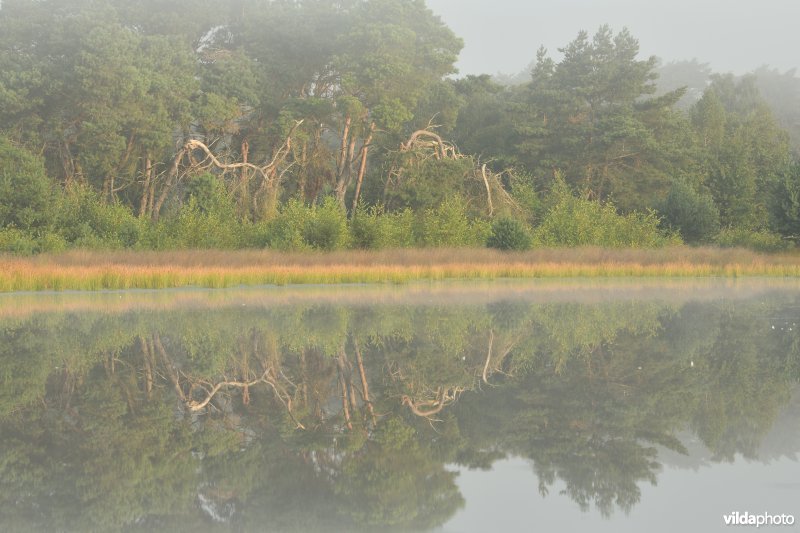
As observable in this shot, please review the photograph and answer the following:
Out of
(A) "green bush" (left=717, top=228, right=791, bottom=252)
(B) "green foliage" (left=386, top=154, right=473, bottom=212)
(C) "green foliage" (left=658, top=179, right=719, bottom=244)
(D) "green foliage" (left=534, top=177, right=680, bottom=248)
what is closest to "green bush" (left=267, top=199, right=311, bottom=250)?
(B) "green foliage" (left=386, top=154, right=473, bottom=212)

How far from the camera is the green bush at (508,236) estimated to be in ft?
130

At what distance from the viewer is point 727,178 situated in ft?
190

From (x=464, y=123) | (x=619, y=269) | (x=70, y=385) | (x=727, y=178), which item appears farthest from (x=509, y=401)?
(x=464, y=123)

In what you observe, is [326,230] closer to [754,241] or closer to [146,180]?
[146,180]

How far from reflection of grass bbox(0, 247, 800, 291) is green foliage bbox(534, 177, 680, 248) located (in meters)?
4.36

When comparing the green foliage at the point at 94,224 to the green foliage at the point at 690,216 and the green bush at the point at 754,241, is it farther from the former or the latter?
the green bush at the point at 754,241

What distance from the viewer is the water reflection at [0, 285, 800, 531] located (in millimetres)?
6359

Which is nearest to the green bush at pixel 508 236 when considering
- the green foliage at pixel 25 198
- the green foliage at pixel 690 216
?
the green foliage at pixel 690 216

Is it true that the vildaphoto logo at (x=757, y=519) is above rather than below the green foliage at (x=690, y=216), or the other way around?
below

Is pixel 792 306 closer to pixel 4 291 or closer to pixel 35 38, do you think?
pixel 4 291

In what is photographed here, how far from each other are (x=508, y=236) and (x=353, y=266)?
32.1 feet

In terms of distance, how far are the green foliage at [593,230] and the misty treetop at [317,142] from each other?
0.20m

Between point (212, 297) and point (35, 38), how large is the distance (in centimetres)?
3302

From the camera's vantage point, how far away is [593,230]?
44.3 m
